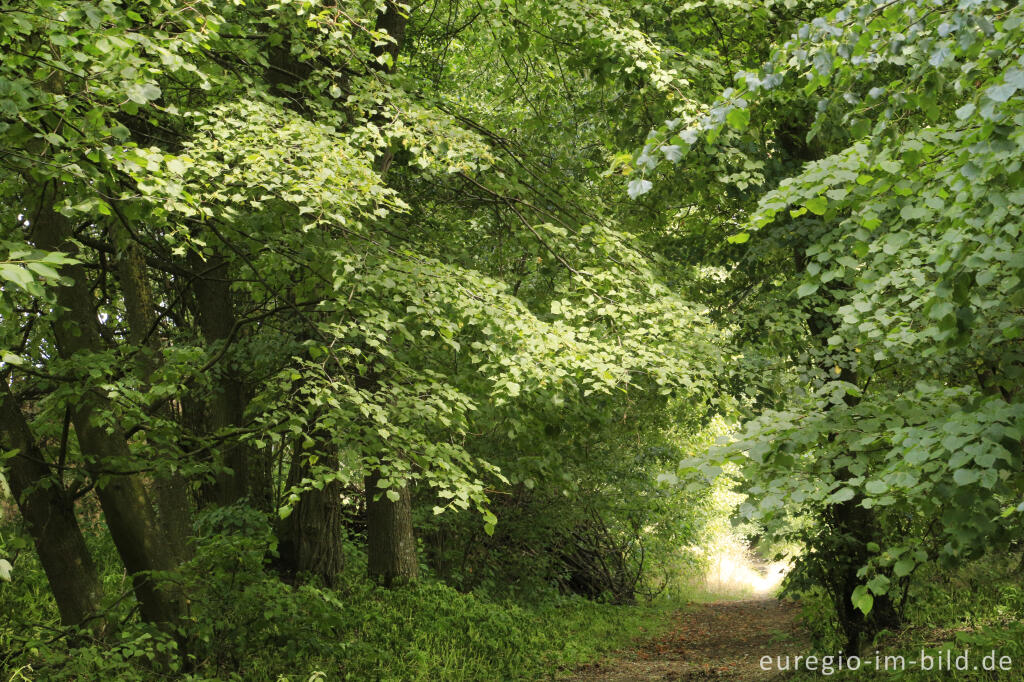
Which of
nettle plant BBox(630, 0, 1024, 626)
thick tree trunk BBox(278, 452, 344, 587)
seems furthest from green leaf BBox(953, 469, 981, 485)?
thick tree trunk BBox(278, 452, 344, 587)

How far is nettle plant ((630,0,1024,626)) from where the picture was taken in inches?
119

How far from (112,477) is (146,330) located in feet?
6.46

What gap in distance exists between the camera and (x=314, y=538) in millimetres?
9188

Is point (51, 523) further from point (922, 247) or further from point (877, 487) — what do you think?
point (922, 247)

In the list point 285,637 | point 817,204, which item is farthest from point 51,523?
point 817,204

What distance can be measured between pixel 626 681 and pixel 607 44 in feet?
23.7

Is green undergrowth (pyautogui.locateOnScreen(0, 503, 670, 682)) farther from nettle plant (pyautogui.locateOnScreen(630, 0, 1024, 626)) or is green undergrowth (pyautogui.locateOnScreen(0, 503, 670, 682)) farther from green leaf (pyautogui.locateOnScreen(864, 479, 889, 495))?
green leaf (pyautogui.locateOnScreen(864, 479, 889, 495))

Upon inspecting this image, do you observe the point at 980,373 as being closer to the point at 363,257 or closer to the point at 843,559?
the point at 843,559

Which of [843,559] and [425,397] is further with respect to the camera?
[843,559]

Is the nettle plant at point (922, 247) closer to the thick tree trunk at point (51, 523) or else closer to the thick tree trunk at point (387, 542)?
the thick tree trunk at point (51, 523)

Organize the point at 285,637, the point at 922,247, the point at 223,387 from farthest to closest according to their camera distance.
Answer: the point at 223,387 → the point at 285,637 → the point at 922,247

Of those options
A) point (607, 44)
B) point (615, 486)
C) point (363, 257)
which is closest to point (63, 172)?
point (363, 257)

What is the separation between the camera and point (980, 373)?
5.33 meters

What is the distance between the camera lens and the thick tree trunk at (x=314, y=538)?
912cm
